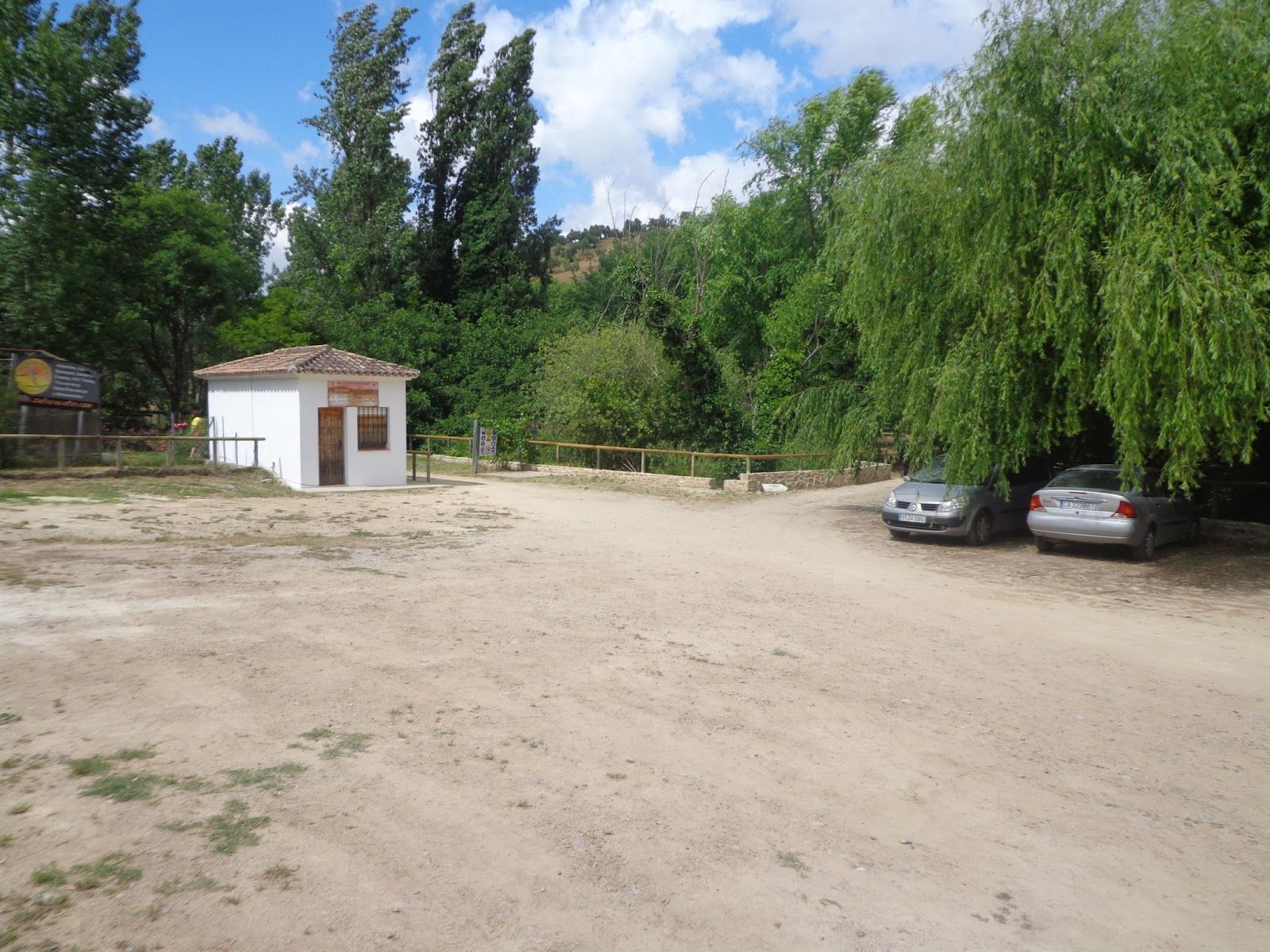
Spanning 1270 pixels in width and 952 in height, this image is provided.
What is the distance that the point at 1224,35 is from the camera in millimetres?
13070

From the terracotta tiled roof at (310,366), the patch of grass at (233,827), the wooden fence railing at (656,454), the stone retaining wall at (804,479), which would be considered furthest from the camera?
the wooden fence railing at (656,454)

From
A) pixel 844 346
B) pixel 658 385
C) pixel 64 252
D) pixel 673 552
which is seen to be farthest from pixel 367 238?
pixel 673 552

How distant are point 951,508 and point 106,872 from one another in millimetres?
14552

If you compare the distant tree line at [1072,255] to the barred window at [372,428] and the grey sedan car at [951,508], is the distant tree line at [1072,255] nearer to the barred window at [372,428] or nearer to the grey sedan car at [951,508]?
the grey sedan car at [951,508]

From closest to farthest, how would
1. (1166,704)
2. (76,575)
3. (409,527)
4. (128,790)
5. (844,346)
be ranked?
(128,790), (1166,704), (76,575), (409,527), (844,346)

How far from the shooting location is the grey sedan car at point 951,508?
16.5 meters

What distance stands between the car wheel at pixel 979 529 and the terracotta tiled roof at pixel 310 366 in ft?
49.4

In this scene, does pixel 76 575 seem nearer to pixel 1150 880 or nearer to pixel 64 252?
pixel 1150 880

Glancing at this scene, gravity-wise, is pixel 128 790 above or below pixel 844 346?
below

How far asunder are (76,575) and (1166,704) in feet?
36.5

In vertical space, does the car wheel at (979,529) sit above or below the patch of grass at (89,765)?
above

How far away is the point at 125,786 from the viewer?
5.04 m

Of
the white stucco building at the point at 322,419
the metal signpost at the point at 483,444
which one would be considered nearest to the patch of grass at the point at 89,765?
the white stucco building at the point at 322,419

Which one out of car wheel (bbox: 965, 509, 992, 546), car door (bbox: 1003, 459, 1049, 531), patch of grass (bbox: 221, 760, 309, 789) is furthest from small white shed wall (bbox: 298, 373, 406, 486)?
patch of grass (bbox: 221, 760, 309, 789)
